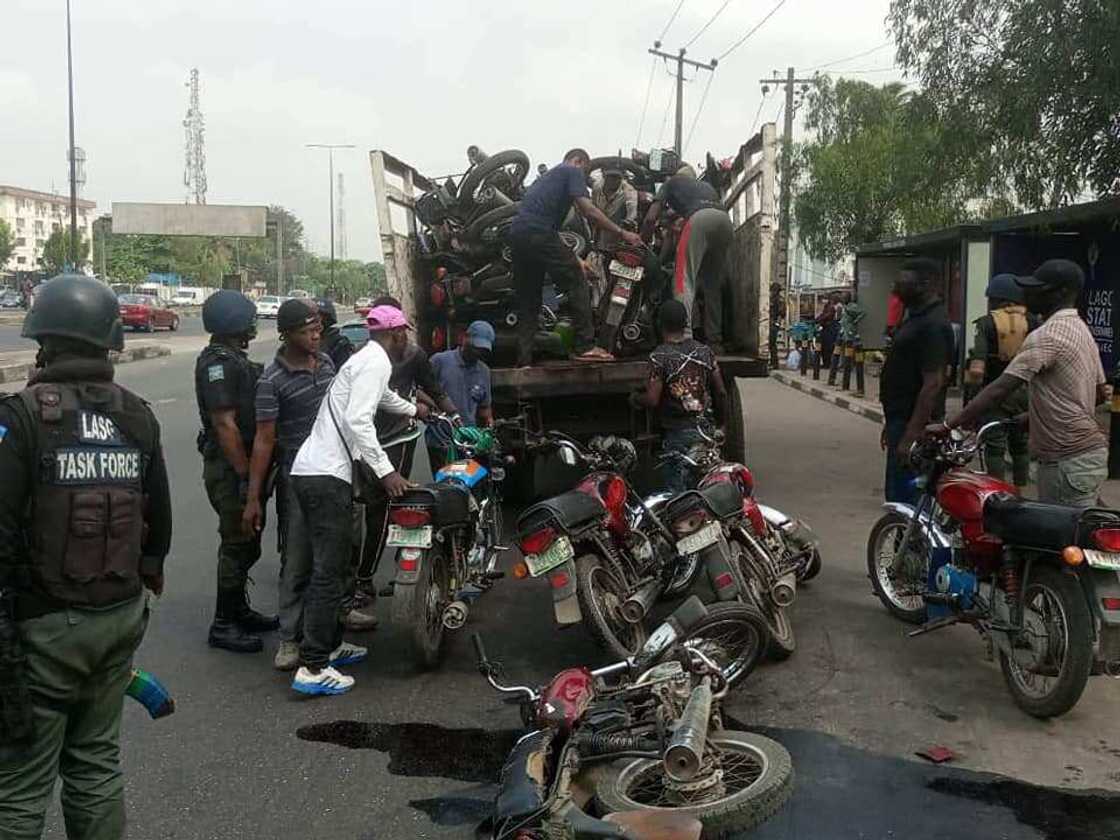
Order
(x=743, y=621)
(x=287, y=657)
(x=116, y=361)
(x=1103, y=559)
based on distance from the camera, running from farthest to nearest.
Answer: (x=116, y=361) → (x=287, y=657) → (x=743, y=621) → (x=1103, y=559)

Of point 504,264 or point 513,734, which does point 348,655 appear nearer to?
point 513,734

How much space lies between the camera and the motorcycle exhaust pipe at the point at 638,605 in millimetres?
4746

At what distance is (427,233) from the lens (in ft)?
29.7

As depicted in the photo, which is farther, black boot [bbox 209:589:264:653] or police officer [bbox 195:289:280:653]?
black boot [bbox 209:589:264:653]

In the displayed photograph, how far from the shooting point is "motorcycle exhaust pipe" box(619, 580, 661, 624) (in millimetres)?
4746

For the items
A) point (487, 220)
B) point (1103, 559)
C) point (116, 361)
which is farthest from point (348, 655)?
point (116, 361)

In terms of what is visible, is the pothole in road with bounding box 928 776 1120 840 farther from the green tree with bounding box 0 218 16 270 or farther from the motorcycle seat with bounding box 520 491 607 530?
the green tree with bounding box 0 218 16 270

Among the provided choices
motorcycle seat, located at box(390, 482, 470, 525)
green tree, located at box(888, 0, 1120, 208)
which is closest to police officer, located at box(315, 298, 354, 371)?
motorcycle seat, located at box(390, 482, 470, 525)

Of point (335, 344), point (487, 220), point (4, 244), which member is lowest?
point (335, 344)

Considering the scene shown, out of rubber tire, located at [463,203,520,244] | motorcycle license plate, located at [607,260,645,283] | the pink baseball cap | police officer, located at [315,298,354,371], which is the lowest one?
police officer, located at [315,298,354,371]

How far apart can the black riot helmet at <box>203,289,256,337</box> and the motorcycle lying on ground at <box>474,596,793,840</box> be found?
7.49 feet

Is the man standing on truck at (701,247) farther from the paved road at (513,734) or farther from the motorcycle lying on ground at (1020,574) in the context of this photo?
the motorcycle lying on ground at (1020,574)

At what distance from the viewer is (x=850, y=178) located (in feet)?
86.0

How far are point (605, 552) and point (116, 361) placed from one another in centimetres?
2079
